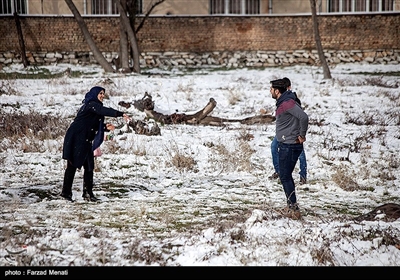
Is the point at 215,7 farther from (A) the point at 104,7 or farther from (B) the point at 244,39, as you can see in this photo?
(A) the point at 104,7

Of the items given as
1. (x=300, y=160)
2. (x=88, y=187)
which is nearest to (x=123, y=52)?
(x=300, y=160)

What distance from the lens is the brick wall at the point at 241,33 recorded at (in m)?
30.0

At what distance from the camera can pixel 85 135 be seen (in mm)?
9438

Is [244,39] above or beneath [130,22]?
beneath

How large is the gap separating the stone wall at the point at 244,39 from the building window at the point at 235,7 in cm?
74

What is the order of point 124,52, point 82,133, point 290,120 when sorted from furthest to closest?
point 124,52 < point 82,133 < point 290,120

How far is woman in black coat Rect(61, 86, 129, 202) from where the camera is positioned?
938cm

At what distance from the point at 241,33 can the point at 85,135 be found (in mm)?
21952

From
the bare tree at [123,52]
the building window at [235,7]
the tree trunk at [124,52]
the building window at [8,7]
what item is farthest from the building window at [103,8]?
the building window at [235,7]

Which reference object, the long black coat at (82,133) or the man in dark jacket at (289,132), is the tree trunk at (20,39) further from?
the man in dark jacket at (289,132)

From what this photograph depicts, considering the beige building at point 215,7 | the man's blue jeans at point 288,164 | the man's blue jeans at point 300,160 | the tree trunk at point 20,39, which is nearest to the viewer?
the man's blue jeans at point 288,164

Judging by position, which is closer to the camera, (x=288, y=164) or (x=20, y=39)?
(x=288, y=164)
